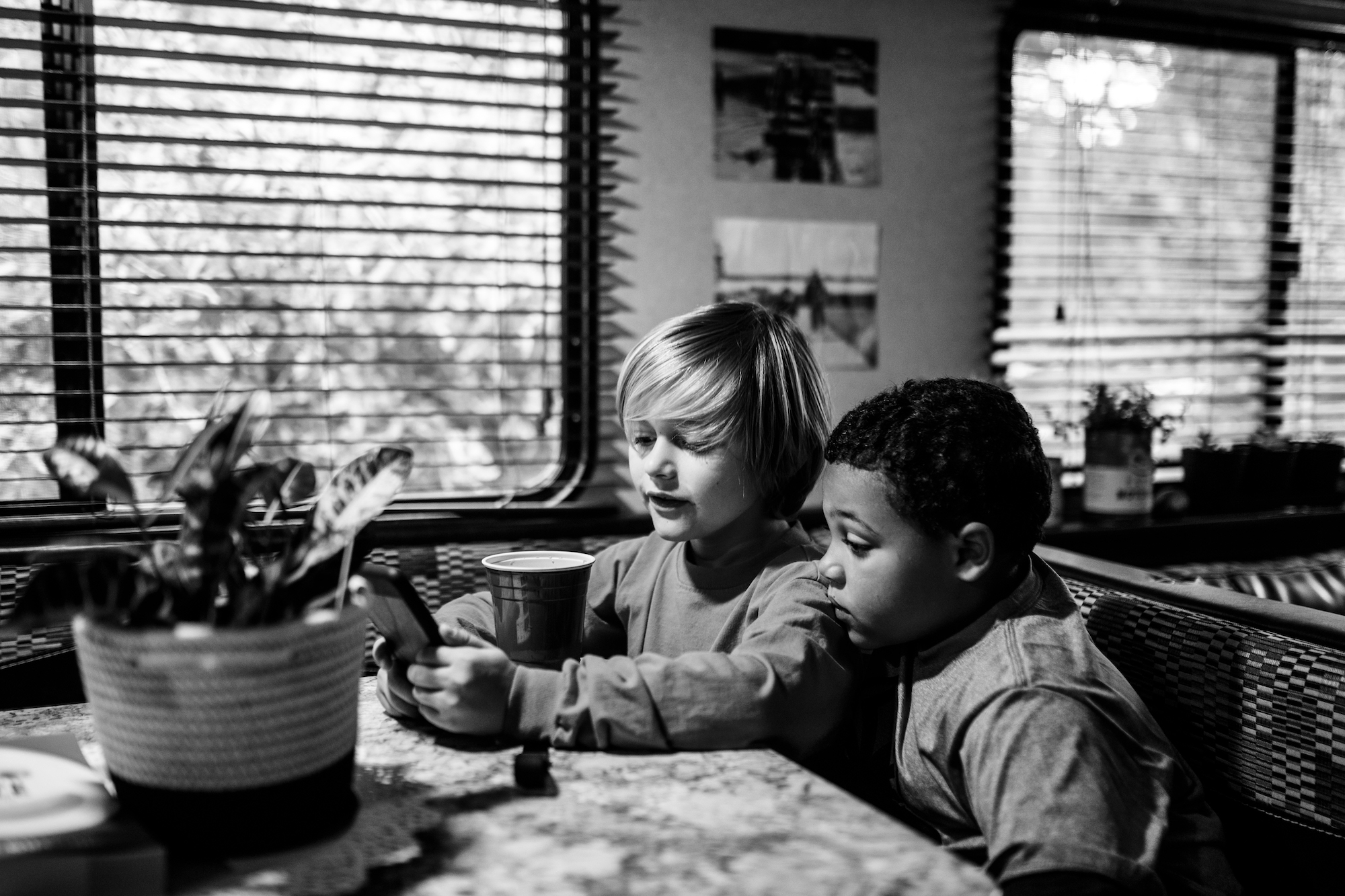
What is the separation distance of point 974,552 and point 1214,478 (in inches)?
79.0

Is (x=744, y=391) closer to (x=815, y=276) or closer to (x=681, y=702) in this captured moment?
(x=681, y=702)

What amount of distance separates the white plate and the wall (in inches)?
68.9

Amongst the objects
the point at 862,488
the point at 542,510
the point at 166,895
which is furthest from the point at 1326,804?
the point at 542,510

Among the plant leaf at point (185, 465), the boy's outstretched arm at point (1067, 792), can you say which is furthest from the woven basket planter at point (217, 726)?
the boy's outstretched arm at point (1067, 792)

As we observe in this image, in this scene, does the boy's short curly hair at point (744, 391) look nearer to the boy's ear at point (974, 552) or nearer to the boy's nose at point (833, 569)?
the boy's nose at point (833, 569)

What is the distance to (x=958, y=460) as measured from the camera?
1.23m

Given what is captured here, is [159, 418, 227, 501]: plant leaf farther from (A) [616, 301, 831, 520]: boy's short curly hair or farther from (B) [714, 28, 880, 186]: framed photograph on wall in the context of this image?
(B) [714, 28, 880, 186]: framed photograph on wall

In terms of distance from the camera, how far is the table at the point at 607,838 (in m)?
0.75

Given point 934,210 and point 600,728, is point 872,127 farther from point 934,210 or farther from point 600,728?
point 600,728

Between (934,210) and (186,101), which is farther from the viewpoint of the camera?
(934,210)

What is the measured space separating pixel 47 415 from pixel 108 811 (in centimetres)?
170

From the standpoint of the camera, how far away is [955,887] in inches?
28.8

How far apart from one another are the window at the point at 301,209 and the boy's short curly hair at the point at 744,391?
0.95 m

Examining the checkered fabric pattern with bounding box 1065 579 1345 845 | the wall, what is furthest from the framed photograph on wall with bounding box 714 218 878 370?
the checkered fabric pattern with bounding box 1065 579 1345 845
